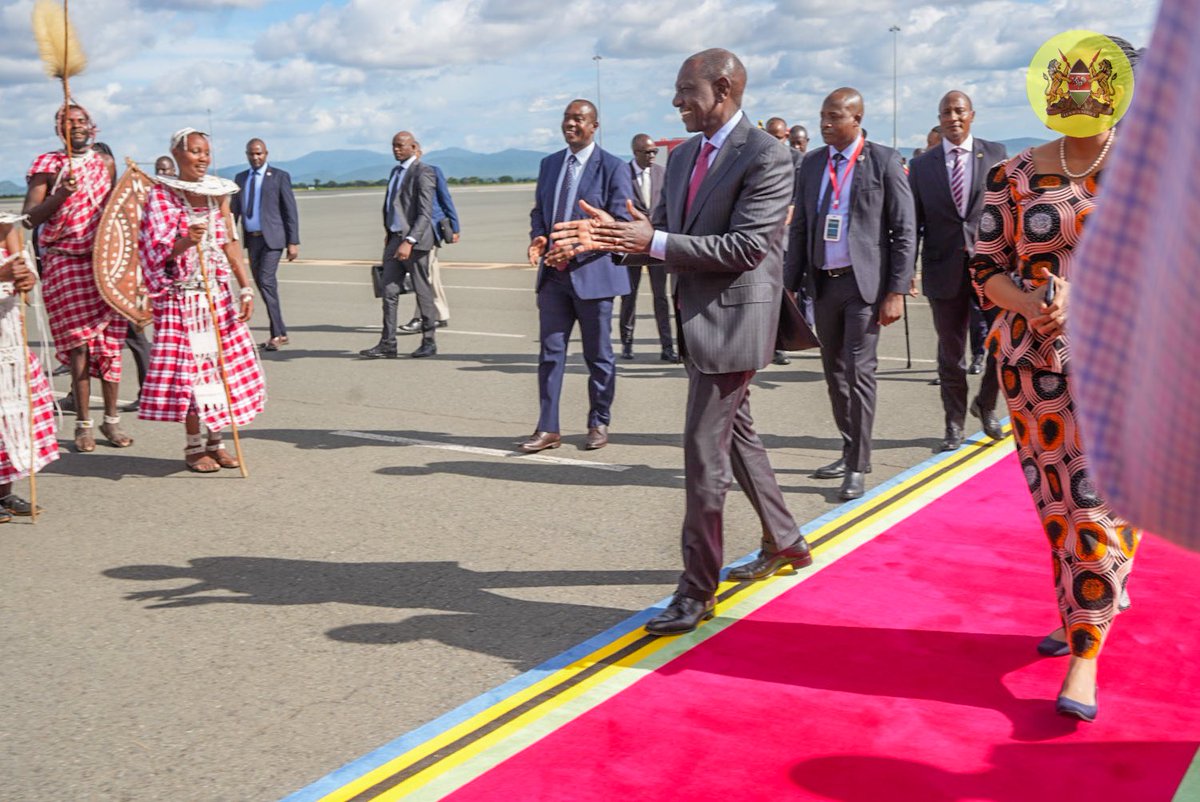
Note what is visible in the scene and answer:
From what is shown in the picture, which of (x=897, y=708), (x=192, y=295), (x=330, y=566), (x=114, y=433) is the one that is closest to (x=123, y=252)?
(x=192, y=295)

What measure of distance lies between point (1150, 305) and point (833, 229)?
20.1 feet

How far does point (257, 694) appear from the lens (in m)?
4.17

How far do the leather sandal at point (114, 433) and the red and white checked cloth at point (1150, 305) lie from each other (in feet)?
27.8

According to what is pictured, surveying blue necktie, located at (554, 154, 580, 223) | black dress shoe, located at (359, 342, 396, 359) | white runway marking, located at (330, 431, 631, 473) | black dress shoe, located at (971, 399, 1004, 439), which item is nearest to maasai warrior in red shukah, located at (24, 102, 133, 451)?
white runway marking, located at (330, 431, 631, 473)

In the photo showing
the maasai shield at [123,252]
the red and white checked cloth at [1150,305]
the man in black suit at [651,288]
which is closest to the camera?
the red and white checked cloth at [1150,305]

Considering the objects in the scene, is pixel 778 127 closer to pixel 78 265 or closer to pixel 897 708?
pixel 78 265

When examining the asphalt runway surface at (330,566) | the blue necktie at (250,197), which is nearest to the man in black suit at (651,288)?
the asphalt runway surface at (330,566)

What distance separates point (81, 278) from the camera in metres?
8.27

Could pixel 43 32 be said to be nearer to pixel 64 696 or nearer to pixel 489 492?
pixel 489 492

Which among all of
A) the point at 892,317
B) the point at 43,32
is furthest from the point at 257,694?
the point at 43,32

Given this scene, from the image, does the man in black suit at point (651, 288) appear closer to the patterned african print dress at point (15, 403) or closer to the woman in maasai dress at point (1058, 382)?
the patterned african print dress at point (15, 403)

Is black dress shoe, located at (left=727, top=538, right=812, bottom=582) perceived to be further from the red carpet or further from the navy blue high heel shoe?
the navy blue high heel shoe

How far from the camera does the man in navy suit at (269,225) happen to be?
12.9 m

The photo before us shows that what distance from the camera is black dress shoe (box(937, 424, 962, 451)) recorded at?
7609 millimetres
